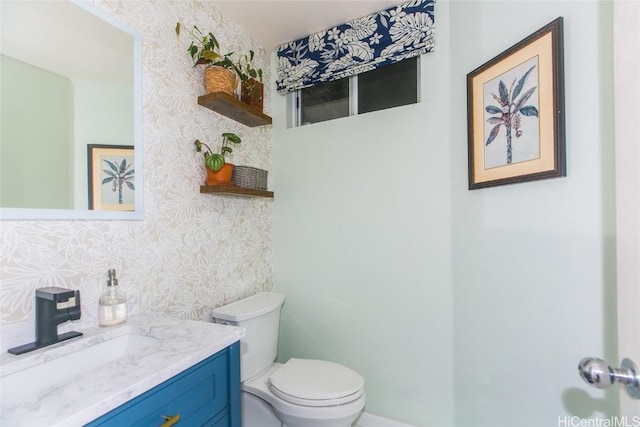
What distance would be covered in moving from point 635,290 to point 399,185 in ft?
4.00

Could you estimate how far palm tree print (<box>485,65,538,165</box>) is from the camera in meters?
1.17

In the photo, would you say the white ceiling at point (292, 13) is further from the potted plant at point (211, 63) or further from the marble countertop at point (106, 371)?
the marble countertop at point (106, 371)

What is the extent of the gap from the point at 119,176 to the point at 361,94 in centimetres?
138

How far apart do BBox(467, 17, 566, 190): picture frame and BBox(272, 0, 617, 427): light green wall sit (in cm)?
4

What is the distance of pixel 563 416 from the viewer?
1.05 meters

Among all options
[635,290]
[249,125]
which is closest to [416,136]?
[249,125]

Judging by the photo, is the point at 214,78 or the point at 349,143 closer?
the point at 214,78

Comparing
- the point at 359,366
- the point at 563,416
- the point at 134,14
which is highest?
the point at 134,14

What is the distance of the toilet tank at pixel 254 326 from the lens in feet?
4.98

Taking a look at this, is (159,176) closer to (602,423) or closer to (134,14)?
(134,14)

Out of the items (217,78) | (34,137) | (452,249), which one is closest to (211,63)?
(217,78)

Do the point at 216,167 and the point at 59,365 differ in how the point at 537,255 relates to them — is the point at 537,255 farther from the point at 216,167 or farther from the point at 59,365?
the point at 59,365

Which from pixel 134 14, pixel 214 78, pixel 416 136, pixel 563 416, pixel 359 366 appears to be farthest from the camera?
pixel 359 366

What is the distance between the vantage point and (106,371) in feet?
2.58
